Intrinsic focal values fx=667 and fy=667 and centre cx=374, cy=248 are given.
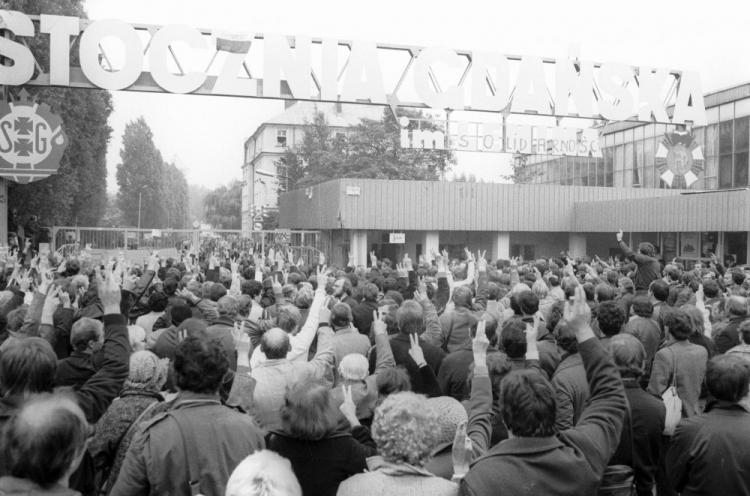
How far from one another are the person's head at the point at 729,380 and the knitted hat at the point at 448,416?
1394 mm

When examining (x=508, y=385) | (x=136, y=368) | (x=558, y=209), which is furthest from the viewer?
(x=558, y=209)

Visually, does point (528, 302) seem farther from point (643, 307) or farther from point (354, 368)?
point (354, 368)

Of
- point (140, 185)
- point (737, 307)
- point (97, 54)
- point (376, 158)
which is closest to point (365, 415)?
point (737, 307)

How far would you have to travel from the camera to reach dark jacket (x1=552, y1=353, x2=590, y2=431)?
4.48m

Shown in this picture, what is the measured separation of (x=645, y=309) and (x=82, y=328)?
17.9 feet

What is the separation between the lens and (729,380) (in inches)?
144

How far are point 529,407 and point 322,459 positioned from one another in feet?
3.48

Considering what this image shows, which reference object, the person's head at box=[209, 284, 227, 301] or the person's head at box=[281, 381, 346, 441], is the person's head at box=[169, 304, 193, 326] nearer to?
the person's head at box=[209, 284, 227, 301]

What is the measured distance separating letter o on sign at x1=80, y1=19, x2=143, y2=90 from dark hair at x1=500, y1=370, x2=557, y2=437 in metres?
21.4

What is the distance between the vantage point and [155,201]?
83.7 m

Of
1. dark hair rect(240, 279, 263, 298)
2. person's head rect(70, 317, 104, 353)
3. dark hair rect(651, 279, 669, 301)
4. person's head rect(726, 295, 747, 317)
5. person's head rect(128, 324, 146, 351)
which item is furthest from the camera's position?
dark hair rect(240, 279, 263, 298)

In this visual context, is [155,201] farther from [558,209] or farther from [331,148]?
[558,209]

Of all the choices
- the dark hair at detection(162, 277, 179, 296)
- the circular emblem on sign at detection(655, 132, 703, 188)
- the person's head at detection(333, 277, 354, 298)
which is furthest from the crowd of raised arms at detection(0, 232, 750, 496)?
the circular emblem on sign at detection(655, 132, 703, 188)

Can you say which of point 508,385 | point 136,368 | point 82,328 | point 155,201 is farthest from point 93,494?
point 155,201
